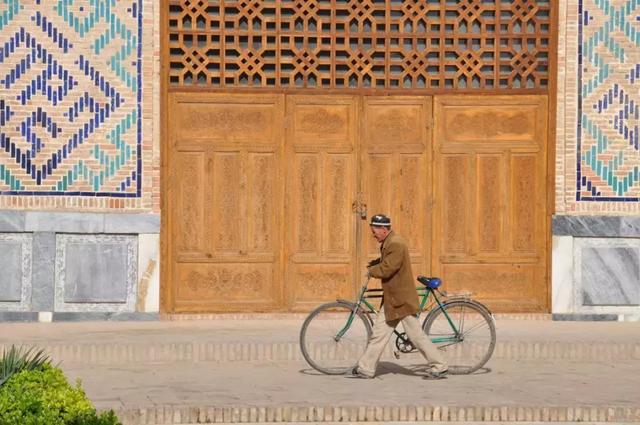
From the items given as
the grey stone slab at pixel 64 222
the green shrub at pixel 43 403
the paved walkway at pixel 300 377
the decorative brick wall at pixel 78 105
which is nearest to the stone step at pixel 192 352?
the paved walkway at pixel 300 377

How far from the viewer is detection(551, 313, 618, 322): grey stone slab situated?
15.7m

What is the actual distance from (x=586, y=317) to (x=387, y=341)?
4.79m

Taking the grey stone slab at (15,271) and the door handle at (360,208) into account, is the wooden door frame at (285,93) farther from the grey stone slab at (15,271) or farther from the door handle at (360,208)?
the grey stone slab at (15,271)

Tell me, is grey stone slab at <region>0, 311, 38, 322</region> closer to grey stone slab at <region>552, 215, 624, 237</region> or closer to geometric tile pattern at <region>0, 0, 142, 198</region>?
geometric tile pattern at <region>0, 0, 142, 198</region>

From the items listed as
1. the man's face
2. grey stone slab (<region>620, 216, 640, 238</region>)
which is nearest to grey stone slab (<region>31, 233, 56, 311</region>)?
the man's face

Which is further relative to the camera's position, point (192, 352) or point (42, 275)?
point (42, 275)

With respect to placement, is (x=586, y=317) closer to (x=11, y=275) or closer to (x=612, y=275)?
(x=612, y=275)

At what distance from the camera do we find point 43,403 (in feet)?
20.1

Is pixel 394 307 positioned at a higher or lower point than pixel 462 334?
higher

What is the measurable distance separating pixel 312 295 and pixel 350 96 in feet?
6.95

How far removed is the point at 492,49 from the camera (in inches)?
626

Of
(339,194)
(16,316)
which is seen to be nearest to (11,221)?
(16,316)

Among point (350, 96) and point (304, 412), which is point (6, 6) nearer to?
point (350, 96)

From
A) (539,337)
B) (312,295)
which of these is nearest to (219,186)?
(312,295)
